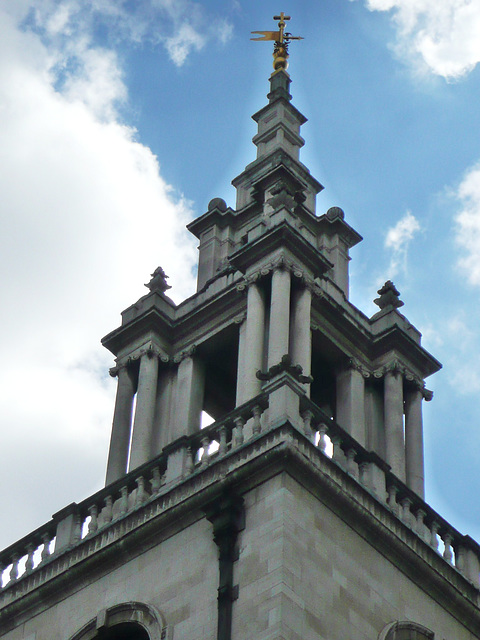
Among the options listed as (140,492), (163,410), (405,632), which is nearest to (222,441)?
(140,492)

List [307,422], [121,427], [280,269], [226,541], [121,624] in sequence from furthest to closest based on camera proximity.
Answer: [121,427] < [280,269] < [307,422] < [121,624] < [226,541]

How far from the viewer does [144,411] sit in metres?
36.3

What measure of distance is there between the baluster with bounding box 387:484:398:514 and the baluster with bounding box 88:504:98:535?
17.4 ft

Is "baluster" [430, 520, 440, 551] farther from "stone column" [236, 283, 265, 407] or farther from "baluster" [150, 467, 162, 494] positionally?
"baluster" [150, 467, 162, 494]

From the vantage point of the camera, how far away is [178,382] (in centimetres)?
3691

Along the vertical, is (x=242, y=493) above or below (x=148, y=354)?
below

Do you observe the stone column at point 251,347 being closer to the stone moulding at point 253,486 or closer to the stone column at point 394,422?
the stone moulding at point 253,486

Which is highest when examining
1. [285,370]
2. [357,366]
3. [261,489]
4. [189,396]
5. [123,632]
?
[357,366]

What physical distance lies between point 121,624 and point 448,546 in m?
6.47

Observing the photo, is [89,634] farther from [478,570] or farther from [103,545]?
[478,570]

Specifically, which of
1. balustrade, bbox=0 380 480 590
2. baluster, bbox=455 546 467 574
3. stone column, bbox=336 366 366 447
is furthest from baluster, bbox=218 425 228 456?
stone column, bbox=336 366 366 447

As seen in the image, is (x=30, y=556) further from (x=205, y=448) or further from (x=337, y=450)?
(x=337, y=450)

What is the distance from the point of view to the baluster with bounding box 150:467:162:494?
3120 cm

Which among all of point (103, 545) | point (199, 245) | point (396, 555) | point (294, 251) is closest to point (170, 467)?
point (103, 545)
